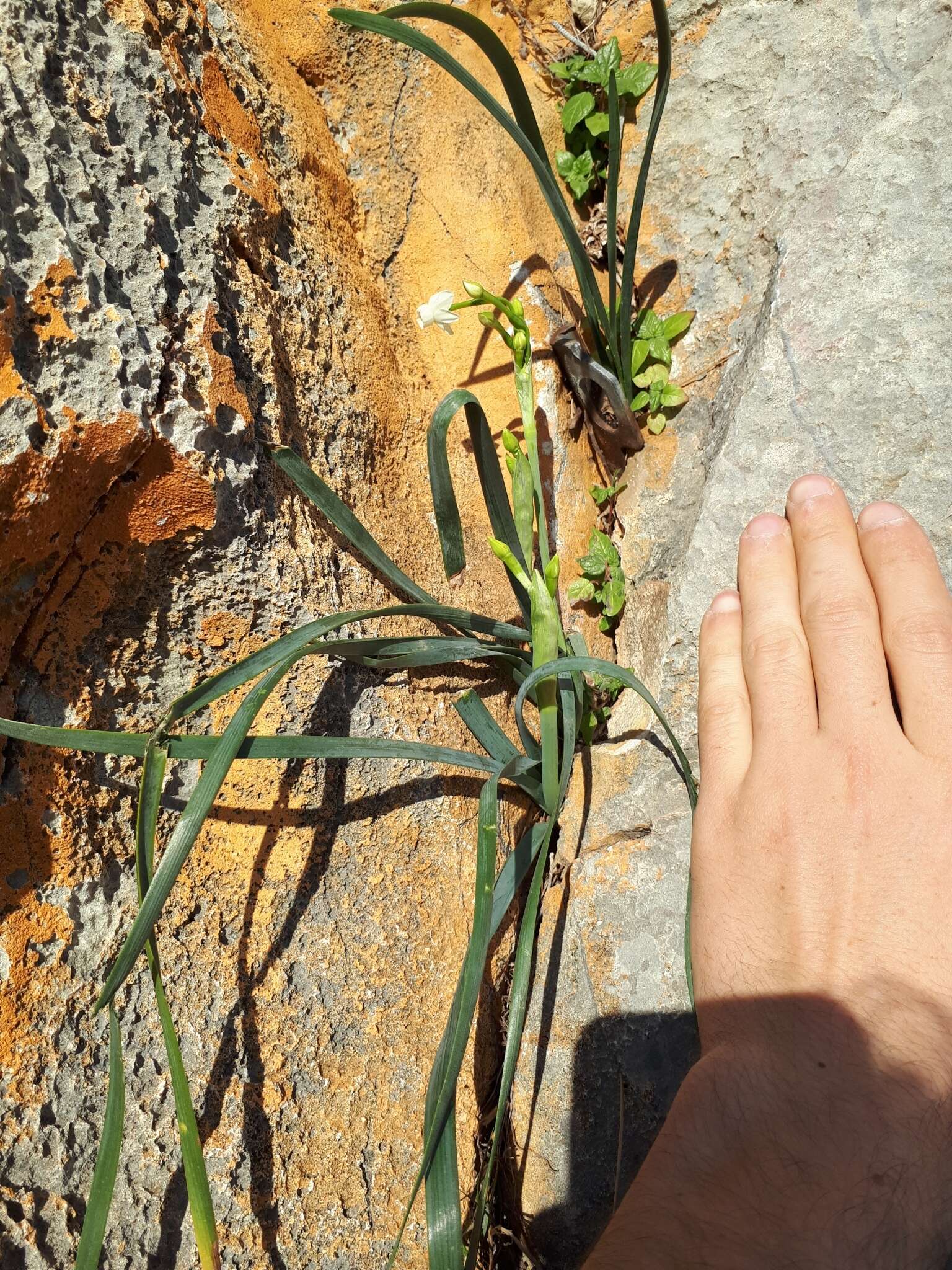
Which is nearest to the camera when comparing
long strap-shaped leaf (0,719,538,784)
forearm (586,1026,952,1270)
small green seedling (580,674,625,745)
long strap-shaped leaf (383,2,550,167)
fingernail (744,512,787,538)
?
forearm (586,1026,952,1270)

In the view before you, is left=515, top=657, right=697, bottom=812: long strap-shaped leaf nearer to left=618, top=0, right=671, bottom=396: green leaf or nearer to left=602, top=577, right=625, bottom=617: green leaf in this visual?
left=602, top=577, right=625, bottom=617: green leaf

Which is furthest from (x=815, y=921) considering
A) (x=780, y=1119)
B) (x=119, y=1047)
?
(x=119, y=1047)

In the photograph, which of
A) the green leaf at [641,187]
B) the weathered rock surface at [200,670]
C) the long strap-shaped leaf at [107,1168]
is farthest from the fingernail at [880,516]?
the long strap-shaped leaf at [107,1168]

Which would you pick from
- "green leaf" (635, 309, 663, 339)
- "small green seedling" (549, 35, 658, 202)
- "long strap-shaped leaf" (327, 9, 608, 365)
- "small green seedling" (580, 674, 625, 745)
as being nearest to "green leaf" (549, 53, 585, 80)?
"small green seedling" (549, 35, 658, 202)

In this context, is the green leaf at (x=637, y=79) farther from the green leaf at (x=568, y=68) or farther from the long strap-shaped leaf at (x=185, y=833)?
the long strap-shaped leaf at (x=185, y=833)

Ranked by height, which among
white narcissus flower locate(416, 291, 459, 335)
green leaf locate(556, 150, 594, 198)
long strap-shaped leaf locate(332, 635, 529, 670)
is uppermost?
green leaf locate(556, 150, 594, 198)

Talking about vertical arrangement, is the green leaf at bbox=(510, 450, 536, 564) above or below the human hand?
above

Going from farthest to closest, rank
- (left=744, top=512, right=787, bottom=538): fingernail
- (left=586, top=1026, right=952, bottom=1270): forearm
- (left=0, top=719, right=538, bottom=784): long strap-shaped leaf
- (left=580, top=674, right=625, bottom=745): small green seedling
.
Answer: (left=580, top=674, right=625, bottom=745): small green seedling
(left=744, top=512, right=787, bottom=538): fingernail
(left=0, top=719, right=538, bottom=784): long strap-shaped leaf
(left=586, top=1026, right=952, bottom=1270): forearm

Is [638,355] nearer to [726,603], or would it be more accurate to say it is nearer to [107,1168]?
[726,603]

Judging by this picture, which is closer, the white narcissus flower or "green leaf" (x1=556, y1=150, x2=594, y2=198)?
the white narcissus flower
